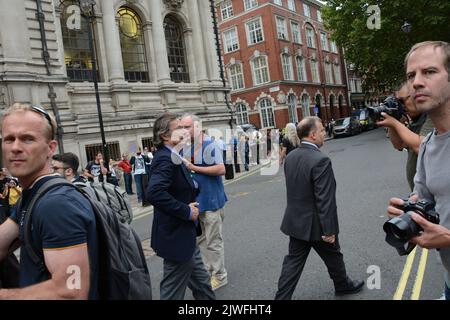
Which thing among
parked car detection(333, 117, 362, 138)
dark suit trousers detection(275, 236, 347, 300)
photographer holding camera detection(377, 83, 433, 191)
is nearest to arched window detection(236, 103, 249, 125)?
parked car detection(333, 117, 362, 138)

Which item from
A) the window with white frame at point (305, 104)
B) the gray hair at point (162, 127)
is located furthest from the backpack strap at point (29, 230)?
the window with white frame at point (305, 104)

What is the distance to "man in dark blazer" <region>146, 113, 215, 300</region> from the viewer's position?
11.5ft

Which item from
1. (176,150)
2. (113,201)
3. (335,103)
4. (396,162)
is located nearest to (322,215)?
(176,150)

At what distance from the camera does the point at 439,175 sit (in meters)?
2.06

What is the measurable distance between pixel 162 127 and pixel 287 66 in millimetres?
39038

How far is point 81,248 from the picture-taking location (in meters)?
1.82

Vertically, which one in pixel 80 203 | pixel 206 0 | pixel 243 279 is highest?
pixel 206 0

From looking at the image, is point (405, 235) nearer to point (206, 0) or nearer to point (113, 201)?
point (113, 201)

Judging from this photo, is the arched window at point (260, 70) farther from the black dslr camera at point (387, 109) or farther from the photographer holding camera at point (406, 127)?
the black dslr camera at point (387, 109)

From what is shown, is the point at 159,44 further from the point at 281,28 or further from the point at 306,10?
the point at 306,10

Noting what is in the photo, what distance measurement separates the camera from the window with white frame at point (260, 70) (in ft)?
132

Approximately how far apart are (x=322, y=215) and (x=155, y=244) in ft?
5.29

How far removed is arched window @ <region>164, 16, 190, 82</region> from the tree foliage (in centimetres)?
1108

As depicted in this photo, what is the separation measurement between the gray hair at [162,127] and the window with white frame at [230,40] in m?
40.1
